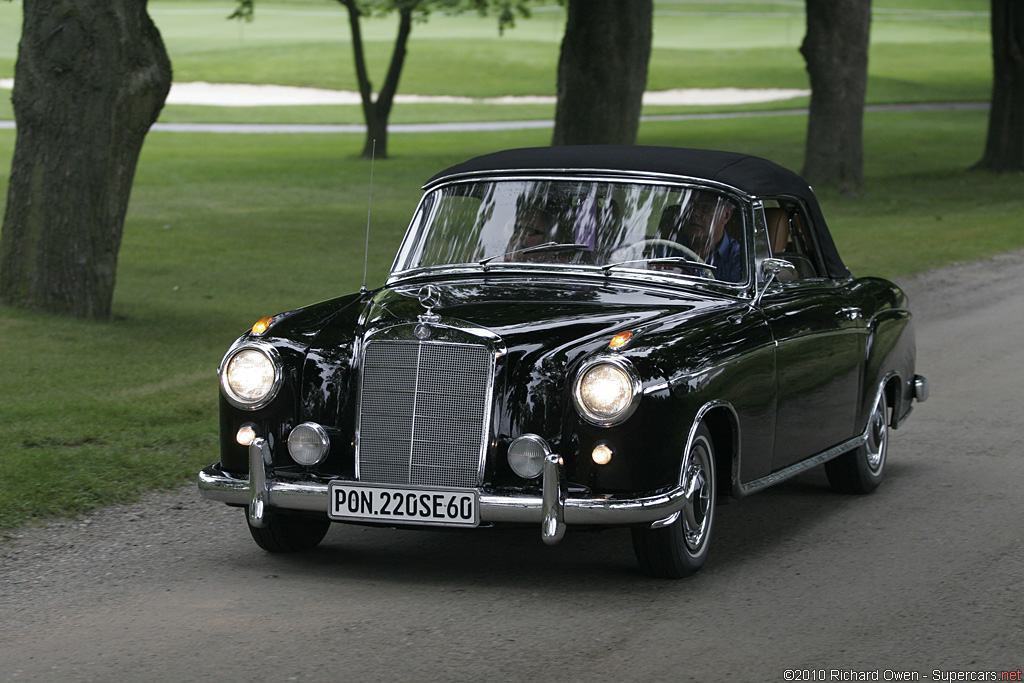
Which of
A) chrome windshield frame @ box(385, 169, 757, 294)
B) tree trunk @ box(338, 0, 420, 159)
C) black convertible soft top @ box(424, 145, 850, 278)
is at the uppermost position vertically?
black convertible soft top @ box(424, 145, 850, 278)

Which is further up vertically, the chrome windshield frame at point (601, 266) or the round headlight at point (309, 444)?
the chrome windshield frame at point (601, 266)

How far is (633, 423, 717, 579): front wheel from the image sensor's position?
5254 mm

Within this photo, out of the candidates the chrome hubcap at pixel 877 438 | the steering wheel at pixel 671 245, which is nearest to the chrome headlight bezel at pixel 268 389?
the steering wheel at pixel 671 245

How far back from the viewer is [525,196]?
6.49 meters

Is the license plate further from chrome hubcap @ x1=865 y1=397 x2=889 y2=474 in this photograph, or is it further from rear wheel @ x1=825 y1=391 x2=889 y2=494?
chrome hubcap @ x1=865 y1=397 x2=889 y2=474

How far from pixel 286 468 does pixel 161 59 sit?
7.41m

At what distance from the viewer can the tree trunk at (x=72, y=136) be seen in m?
11.5

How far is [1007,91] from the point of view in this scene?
30.6m

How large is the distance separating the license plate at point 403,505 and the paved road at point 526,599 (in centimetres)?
30

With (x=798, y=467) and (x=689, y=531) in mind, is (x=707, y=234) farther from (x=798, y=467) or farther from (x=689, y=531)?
(x=689, y=531)

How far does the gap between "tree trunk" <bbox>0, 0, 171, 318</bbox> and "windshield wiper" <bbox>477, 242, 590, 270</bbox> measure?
21.0 feet

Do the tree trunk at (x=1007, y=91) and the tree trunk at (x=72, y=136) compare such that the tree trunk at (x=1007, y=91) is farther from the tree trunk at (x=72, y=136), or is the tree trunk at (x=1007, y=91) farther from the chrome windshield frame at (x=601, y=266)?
the chrome windshield frame at (x=601, y=266)

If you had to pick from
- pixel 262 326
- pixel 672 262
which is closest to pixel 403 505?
pixel 262 326

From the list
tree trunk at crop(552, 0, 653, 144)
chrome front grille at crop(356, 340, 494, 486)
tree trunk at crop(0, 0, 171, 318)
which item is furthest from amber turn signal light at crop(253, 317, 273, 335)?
tree trunk at crop(552, 0, 653, 144)
